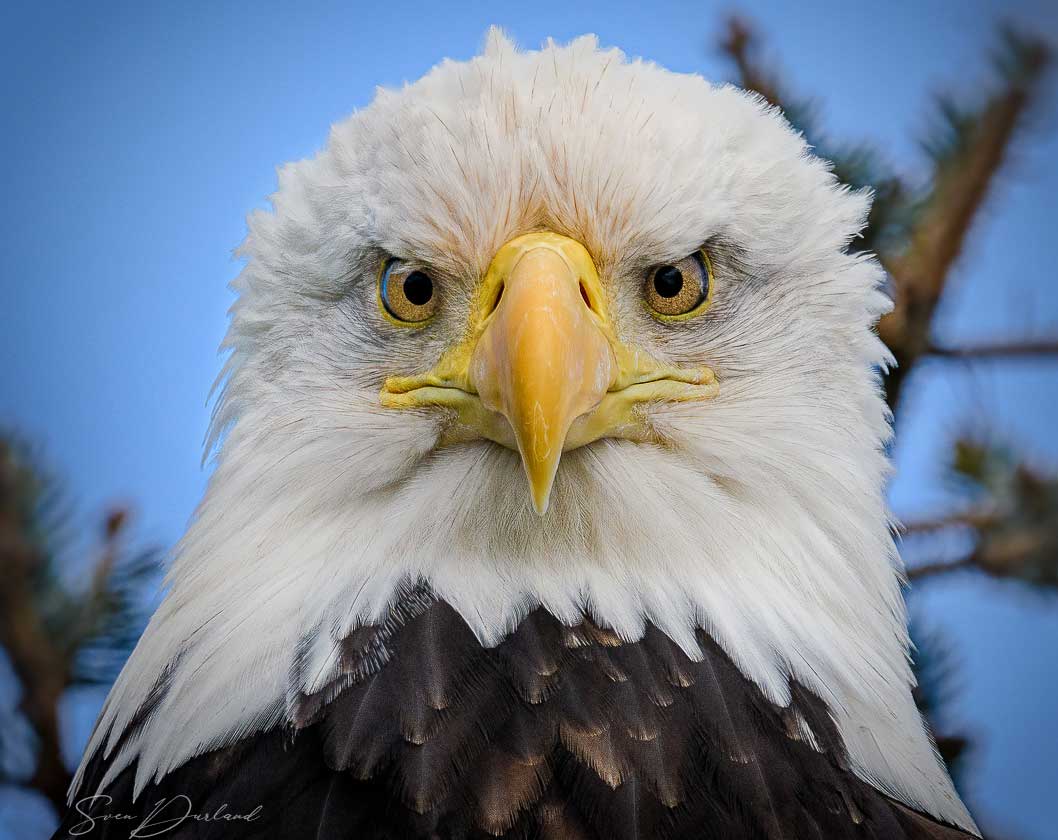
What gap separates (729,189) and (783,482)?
18.7 inches

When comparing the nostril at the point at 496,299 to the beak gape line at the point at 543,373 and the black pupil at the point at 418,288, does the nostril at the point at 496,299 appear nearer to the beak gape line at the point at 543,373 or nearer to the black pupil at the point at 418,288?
the beak gape line at the point at 543,373

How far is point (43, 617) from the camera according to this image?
228 cm

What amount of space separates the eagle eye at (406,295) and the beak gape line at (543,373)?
8 cm

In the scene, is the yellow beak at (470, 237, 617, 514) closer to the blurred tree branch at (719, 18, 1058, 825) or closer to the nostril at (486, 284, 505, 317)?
the nostril at (486, 284, 505, 317)

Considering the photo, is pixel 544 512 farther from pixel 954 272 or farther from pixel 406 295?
pixel 954 272

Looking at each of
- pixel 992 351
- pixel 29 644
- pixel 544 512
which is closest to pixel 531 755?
pixel 544 512

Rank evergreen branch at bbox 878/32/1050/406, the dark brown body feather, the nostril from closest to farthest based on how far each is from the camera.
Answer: the dark brown body feather
the nostril
evergreen branch at bbox 878/32/1050/406

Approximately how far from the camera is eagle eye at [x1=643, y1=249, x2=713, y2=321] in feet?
5.82

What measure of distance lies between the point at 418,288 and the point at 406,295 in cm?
2

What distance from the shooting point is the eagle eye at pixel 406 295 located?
1.75 metres
